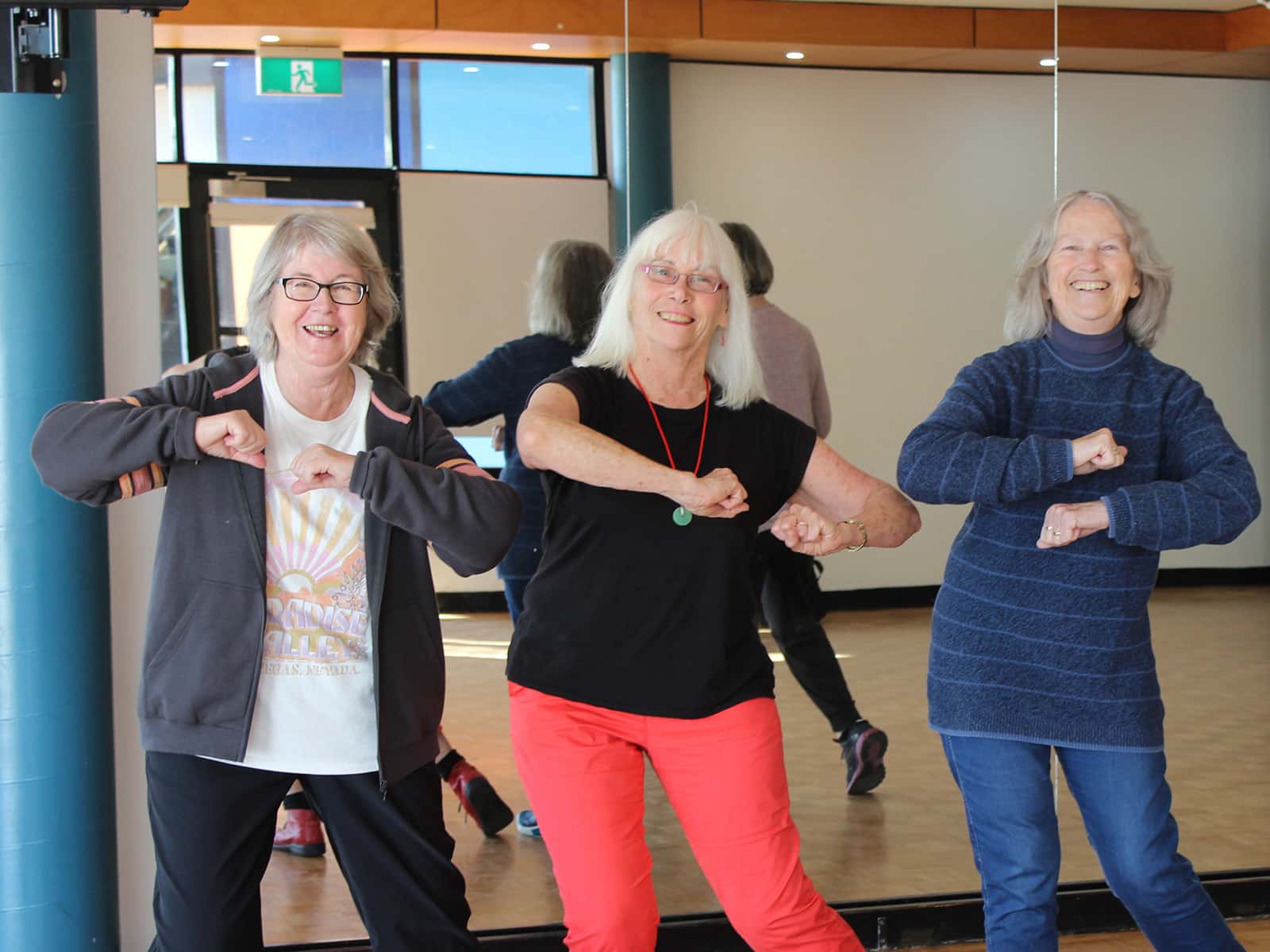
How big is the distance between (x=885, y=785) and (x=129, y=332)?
89.6 inches

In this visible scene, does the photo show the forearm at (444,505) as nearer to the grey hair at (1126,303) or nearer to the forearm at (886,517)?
the forearm at (886,517)

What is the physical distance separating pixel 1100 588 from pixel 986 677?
257mm

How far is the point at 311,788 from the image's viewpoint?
2.38 meters

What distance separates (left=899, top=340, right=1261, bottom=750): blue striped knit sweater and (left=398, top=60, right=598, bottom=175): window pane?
4.55 ft

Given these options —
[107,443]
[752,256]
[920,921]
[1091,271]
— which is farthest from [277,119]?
[920,921]

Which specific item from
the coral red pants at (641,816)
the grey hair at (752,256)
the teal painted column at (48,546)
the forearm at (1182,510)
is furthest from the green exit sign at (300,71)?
the forearm at (1182,510)

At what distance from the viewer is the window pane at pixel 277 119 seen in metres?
3.30

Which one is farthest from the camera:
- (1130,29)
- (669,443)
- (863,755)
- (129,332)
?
(1130,29)

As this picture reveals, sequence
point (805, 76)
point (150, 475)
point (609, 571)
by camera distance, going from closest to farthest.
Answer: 1. point (150, 475)
2. point (609, 571)
3. point (805, 76)

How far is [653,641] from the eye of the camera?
250 centimetres

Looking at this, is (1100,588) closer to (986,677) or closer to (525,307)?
(986,677)

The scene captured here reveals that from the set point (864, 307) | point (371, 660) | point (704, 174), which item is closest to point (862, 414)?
point (864, 307)

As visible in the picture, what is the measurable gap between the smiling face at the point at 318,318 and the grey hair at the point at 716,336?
1.60 ft

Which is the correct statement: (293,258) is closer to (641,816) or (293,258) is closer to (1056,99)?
(641,816)
